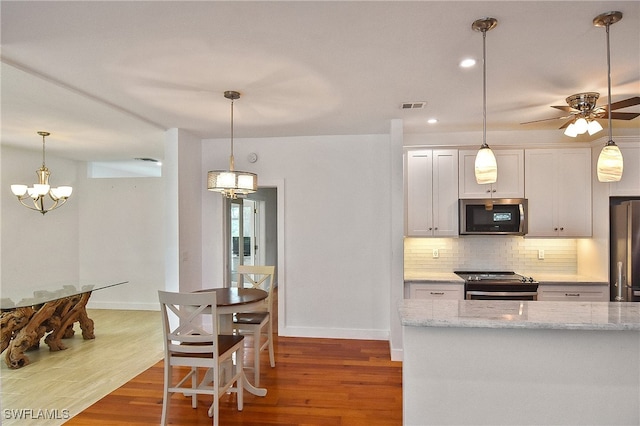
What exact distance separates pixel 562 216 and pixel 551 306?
2.65 meters

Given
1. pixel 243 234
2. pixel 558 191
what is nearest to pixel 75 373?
pixel 243 234

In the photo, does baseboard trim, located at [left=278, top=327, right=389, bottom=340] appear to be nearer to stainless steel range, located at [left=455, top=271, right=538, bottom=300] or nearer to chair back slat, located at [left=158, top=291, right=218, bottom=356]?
stainless steel range, located at [left=455, top=271, right=538, bottom=300]

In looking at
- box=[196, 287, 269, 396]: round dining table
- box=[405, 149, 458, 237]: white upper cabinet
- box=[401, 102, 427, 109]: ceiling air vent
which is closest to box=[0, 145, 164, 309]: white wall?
box=[196, 287, 269, 396]: round dining table

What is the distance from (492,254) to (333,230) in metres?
1.93

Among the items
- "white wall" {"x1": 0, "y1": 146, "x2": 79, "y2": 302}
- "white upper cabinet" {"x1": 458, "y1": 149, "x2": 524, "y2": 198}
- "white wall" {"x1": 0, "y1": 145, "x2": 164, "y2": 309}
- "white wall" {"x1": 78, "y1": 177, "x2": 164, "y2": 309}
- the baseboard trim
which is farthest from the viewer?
"white wall" {"x1": 78, "y1": 177, "x2": 164, "y2": 309}

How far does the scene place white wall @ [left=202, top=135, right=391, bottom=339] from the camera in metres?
4.92

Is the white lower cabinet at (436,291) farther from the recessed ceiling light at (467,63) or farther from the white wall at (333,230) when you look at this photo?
the recessed ceiling light at (467,63)

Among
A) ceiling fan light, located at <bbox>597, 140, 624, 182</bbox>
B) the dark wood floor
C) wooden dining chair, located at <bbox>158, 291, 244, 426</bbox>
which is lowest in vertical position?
the dark wood floor

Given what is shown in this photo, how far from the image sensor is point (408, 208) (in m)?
4.53

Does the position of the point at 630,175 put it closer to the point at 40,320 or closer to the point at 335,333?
the point at 335,333

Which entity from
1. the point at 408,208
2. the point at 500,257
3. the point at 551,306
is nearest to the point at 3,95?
the point at 408,208

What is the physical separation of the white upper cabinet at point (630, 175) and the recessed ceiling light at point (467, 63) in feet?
8.09

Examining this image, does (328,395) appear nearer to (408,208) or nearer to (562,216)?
(408,208)

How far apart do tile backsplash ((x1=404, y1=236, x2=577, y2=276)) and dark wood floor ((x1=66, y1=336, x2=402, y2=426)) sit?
1243 mm
